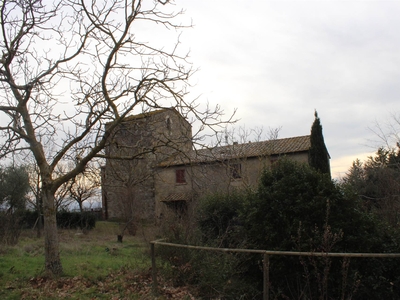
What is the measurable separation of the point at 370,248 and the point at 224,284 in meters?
2.70

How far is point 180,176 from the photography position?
30.1 metres

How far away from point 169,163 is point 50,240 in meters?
3.98

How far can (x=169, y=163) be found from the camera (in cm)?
1121

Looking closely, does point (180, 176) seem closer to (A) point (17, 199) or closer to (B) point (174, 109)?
(A) point (17, 199)

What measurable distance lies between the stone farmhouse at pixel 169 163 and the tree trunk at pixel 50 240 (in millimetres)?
1800

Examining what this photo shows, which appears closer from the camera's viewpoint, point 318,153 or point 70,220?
point 318,153

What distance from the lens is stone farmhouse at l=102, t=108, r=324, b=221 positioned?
30.9 ft

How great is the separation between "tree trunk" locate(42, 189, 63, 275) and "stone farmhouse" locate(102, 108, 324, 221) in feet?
5.91

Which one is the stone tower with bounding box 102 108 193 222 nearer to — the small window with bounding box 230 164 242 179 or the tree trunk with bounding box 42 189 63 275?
the tree trunk with bounding box 42 189 63 275

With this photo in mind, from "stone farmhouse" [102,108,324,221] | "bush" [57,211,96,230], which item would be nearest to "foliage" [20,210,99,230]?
"bush" [57,211,96,230]

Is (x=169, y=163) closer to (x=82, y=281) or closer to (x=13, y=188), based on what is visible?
(x=82, y=281)

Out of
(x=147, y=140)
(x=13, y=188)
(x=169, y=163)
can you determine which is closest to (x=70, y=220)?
(x=13, y=188)

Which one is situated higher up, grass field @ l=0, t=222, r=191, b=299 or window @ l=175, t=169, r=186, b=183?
window @ l=175, t=169, r=186, b=183

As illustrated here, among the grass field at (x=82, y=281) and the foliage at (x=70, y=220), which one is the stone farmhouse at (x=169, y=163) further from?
the foliage at (x=70, y=220)
